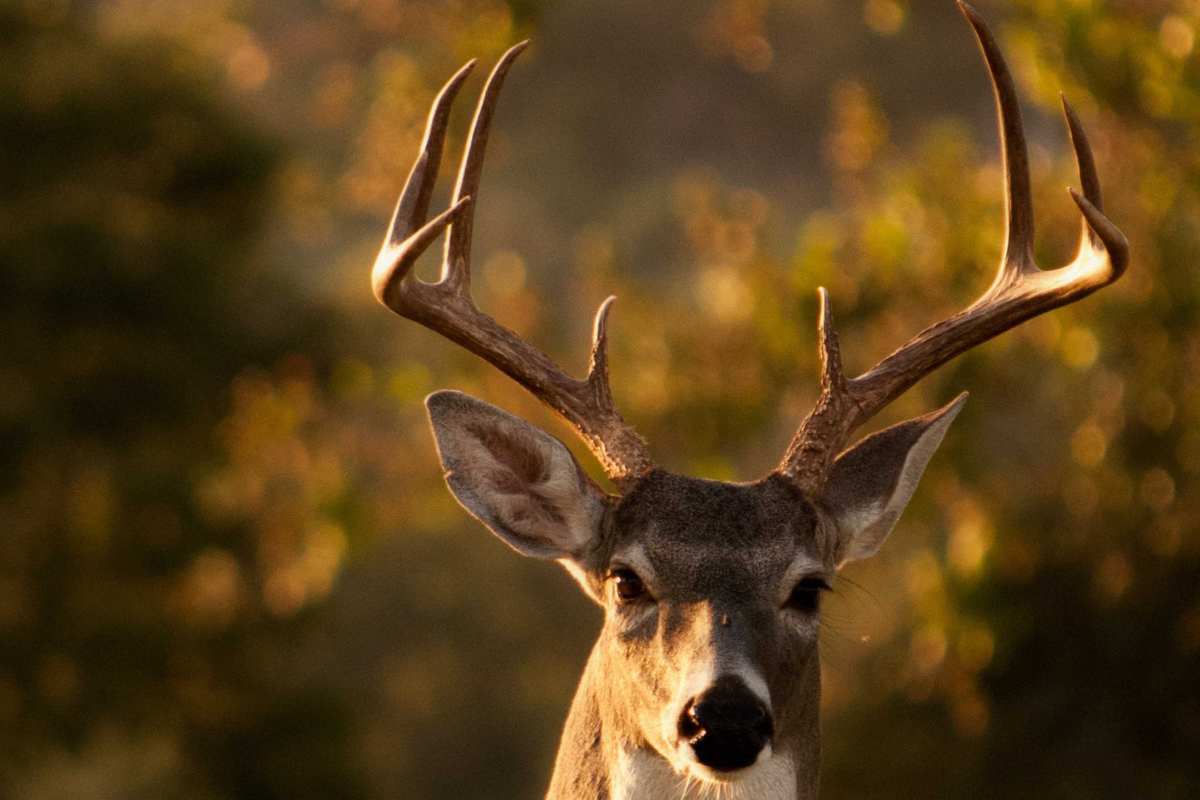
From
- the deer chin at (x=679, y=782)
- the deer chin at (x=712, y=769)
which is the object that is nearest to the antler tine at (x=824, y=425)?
the deer chin at (x=679, y=782)

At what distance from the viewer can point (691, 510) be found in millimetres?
7781

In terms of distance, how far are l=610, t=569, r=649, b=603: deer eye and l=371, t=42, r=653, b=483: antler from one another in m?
0.38

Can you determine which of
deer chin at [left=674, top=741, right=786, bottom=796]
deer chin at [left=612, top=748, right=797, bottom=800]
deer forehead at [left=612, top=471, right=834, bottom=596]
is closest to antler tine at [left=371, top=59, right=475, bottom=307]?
deer forehead at [left=612, top=471, right=834, bottom=596]

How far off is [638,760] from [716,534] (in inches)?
26.8

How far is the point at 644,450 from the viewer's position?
8.14 m

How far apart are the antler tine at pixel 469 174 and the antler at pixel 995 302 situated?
117cm

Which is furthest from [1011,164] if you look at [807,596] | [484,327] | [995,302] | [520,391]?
[520,391]

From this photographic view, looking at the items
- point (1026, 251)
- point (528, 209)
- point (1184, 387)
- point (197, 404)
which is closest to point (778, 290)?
point (1184, 387)

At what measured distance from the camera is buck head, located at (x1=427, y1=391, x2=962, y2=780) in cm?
724

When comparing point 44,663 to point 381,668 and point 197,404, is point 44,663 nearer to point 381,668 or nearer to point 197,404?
point 197,404

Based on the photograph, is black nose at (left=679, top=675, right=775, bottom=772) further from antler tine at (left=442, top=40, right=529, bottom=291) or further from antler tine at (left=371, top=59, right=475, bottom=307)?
antler tine at (left=442, top=40, right=529, bottom=291)

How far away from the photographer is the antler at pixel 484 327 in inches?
319

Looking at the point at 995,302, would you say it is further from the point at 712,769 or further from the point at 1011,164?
the point at 712,769

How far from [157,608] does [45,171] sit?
4672 millimetres
